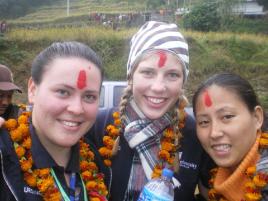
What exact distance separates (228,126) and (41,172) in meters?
1.21

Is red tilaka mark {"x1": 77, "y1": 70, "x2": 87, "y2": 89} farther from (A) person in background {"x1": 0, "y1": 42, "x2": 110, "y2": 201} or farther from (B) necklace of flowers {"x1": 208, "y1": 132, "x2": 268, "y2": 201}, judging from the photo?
(B) necklace of flowers {"x1": 208, "y1": 132, "x2": 268, "y2": 201}

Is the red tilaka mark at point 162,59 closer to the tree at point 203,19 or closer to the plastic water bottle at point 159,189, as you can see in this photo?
the plastic water bottle at point 159,189

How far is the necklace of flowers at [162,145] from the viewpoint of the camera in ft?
9.69

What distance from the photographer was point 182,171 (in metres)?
3.02

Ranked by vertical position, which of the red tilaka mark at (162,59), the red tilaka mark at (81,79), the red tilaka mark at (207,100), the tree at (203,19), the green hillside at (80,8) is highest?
the green hillside at (80,8)

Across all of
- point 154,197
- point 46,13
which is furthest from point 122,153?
point 46,13

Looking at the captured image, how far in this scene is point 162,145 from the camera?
3.01 m

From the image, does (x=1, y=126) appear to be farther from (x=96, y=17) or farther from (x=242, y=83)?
(x=96, y=17)

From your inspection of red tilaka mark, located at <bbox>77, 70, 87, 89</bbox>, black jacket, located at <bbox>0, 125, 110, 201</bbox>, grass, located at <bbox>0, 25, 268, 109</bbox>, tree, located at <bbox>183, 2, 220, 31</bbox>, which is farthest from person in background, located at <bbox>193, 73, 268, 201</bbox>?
tree, located at <bbox>183, 2, 220, 31</bbox>

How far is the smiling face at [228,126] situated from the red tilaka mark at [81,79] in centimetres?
92

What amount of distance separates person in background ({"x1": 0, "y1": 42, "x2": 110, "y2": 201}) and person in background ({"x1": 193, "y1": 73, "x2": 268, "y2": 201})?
0.83m

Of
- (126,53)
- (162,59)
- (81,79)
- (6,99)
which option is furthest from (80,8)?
(81,79)

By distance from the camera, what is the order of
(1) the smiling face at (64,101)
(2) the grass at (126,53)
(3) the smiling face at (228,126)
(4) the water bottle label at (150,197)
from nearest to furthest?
1. (1) the smiling face at (64,101)
2. (4) the water bottle label at (150,197)
3. (3) the smiling face at (228,126)
4. (2) the grass at (126,53)

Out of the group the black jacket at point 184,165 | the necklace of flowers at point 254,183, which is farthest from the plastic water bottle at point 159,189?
the necklace of flowers at point 254,183
